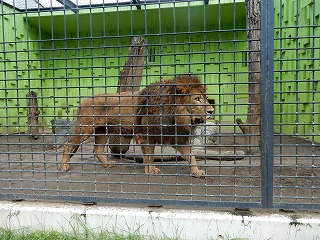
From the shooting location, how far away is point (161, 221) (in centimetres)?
265

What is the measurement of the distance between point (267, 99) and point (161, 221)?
1.40m

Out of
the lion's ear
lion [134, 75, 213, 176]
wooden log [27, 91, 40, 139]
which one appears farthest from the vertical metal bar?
wooden log [27, 91, 40, 139]

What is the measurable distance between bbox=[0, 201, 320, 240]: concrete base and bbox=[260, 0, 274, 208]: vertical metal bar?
22 centimetres

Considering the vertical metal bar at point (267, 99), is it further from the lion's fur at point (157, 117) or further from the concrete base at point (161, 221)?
the lion's fur at point (157, 117)

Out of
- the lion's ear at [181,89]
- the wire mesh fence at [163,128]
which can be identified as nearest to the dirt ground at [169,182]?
the wire mesh fence at [163,128]

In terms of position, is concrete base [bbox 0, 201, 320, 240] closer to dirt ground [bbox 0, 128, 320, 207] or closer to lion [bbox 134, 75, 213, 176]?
dirt ground [bbox 0, 128, 320, 207]

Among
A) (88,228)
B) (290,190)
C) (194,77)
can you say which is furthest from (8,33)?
(290,190)

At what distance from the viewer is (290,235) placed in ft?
8.20

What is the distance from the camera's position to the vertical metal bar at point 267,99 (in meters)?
2.52

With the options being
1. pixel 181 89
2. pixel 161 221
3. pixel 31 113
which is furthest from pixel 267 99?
pixel 31 113

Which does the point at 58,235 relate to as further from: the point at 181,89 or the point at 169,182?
the point at 181,89

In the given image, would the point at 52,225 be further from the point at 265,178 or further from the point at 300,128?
the point at 300,128

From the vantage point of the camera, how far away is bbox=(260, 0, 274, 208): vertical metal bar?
2.52m

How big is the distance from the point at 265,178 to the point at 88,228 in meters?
1.65
